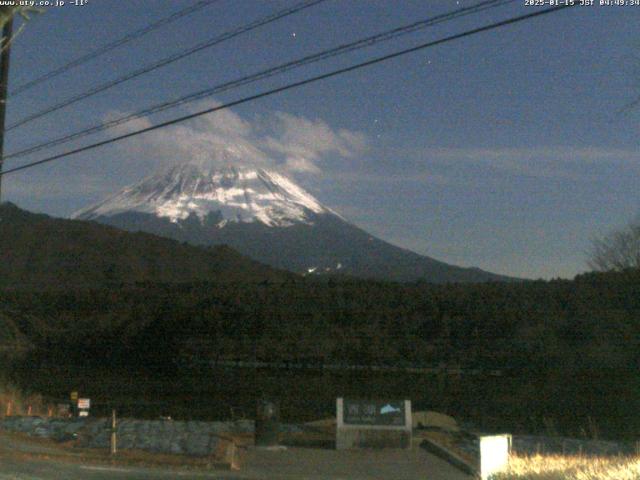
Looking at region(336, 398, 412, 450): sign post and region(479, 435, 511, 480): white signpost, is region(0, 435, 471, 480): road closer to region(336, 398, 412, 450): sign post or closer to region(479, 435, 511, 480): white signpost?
region(336, 398, 412, 450): sign post

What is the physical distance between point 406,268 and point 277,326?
106 metres

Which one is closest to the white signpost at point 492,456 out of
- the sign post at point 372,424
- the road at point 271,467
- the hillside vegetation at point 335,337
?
the road at point 271,467

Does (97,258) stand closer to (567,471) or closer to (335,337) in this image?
(335,337)

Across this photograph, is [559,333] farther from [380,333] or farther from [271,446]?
[271,446]

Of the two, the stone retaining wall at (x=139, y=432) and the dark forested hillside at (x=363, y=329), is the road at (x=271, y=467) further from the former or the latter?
the dark forested hillside at (x=363, y=329)

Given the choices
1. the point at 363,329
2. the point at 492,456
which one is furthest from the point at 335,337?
the point at 492,456

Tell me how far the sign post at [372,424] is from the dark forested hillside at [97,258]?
89517mm

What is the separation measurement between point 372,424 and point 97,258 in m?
104

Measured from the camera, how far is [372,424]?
17.4 m

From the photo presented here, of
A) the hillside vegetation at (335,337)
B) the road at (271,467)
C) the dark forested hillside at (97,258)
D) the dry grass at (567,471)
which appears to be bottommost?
the road at (271,467)

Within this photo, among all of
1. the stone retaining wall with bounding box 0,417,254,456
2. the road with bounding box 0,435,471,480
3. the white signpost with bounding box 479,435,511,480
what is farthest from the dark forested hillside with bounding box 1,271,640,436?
the white signpost with bounding box 479,435,511,480

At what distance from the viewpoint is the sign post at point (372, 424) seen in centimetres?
1736

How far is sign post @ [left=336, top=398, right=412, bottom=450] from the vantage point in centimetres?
1736

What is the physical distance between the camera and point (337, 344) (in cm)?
8162
